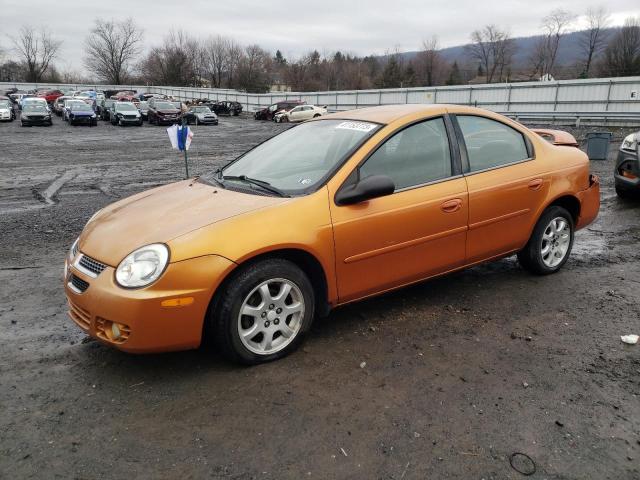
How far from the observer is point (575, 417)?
2781 millimetres

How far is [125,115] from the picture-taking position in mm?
32719

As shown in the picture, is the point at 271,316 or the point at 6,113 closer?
the point at 271,316

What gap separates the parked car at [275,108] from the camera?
3975 cm

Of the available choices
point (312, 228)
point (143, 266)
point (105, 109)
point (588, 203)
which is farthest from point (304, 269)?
point (105, 109)

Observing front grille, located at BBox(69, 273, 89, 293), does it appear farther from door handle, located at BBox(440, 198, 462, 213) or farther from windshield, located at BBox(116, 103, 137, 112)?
windshield, located at BBox(116, 103, 137, 112)

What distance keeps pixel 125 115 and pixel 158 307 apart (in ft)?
108

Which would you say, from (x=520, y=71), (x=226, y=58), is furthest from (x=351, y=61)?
(x=520, y=71)

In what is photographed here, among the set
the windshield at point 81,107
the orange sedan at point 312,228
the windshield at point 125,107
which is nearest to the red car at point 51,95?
the windshield at point 81,107

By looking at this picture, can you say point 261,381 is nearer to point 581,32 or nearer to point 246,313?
point 246,313

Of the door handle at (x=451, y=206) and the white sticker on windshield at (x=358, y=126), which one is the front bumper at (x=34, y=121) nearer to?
the white sticker on windshield at (x=358, y=126)

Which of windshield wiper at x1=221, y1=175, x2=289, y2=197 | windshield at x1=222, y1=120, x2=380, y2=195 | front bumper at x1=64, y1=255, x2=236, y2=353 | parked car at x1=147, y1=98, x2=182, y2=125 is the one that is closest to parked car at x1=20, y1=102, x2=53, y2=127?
parked car at x1=147, y1=98, x2=182, y2=125

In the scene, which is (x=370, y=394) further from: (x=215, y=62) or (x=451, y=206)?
(x=215, y=62)

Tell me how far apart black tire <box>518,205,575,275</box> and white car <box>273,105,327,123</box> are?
31356 millimetres

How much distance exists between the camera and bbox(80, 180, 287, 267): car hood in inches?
124
